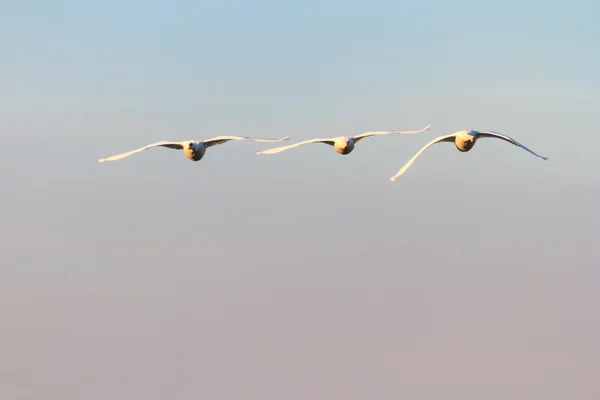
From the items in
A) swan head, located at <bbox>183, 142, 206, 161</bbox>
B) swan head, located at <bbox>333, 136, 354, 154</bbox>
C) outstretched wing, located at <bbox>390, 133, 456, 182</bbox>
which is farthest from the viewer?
swan head, located at <bbox>183, 142, 206, 161</bbox>

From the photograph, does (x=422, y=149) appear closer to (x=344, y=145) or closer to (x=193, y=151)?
(x=344, y=145)

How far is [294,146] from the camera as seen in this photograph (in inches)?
5172

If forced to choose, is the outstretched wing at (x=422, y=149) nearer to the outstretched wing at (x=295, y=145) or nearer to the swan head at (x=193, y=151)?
the outstretched wing at (x=295, y=145)

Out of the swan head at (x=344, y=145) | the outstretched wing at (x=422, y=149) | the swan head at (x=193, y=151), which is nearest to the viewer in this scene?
the outstretched wing at (x=422, y=149)

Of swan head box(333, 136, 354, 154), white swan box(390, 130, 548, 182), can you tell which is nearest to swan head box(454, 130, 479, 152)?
white swan box(390, 130, 548, 182)

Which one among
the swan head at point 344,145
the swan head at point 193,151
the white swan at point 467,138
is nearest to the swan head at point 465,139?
the white swan at point 467,138

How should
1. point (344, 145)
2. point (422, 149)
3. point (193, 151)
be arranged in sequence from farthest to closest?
point (193, 151) → point (344, 145) → point (422, 149)

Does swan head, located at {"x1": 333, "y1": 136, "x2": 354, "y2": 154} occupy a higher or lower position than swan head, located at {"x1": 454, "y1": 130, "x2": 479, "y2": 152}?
higher

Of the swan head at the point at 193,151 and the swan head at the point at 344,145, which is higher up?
the swan head at the point at 193,151

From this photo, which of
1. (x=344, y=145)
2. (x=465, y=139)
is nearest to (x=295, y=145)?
(x=344, y=145)

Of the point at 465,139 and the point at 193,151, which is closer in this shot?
the point at 465,139

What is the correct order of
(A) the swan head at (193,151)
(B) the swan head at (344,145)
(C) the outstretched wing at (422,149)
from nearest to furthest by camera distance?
(C) the outstretched wing at (422,149) → (B) the swan head at (344,145) → (A) the swan head at (193,151)

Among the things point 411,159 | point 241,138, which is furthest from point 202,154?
point 411,159

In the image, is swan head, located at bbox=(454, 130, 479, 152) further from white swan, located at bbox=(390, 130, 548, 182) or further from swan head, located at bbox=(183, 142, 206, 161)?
swan head, located at bbox=(183, 142, 206, 161)
